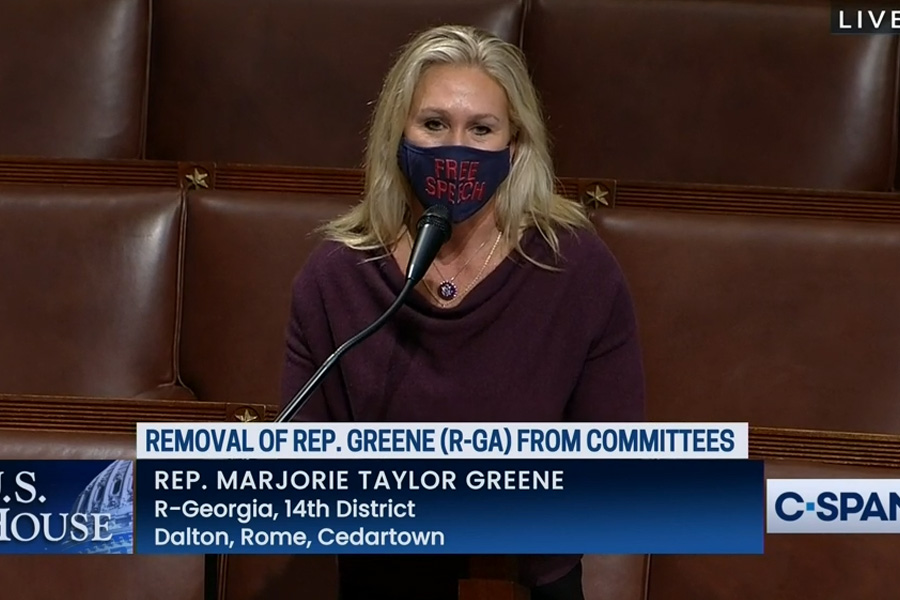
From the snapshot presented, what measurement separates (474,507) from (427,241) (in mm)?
135

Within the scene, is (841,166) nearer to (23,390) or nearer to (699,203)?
(699,203)

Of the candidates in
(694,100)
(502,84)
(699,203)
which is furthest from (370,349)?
(694,100)

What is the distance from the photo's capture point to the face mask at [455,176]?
50cm

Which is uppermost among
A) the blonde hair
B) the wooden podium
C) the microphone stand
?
the blonde hair

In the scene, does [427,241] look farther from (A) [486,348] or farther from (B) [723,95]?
(B) [723,95]

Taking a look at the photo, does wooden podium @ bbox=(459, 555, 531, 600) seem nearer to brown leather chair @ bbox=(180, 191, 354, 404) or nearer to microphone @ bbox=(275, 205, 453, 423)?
microphone @ bbox=(275, 205, 453, 423)

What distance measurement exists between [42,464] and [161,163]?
431mm

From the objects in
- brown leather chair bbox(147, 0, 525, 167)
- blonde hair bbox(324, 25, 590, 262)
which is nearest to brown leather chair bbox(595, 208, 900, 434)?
blonde hair bbox(324, 25, 590, 262)

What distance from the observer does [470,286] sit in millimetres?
551

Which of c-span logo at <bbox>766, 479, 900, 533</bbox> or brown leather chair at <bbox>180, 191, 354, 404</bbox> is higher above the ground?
brown leather chair at <bbox>180, 191, 354, 404</bbox>

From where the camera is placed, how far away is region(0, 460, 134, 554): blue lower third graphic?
31cm

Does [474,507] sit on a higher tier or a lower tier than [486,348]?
lower

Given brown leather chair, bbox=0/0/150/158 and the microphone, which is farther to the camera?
brown leather chair, bbox=0/0/150/158

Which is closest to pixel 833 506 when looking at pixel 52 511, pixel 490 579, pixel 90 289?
pixel 490 579
